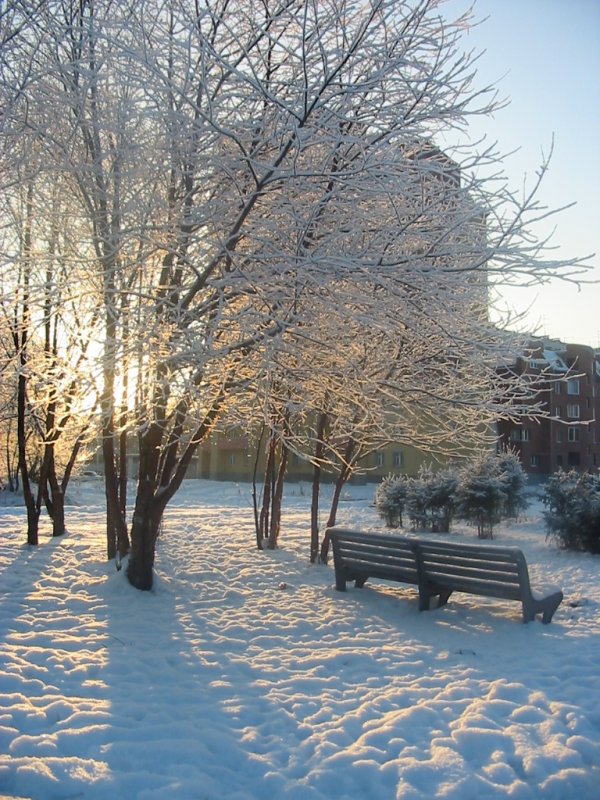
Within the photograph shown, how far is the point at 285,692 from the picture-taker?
4.65 m

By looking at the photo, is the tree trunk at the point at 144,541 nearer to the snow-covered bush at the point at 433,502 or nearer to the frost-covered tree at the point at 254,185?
the frost-covered tree at the point at 254,185

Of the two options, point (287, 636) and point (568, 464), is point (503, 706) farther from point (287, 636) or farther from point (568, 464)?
point (568, 464)

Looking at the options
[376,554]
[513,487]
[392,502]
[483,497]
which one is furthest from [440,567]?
[392,502]

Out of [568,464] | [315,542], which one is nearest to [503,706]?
[315,542]

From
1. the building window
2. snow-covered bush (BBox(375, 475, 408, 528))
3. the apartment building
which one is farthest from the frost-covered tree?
the building window

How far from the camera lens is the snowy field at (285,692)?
3.41 meters

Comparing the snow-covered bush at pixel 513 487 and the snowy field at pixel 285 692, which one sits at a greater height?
the snow-covered bush at pixel 513 487

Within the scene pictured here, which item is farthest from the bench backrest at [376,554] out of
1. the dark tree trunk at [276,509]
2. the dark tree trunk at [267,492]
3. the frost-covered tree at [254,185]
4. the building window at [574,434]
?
the building window at [574,434]

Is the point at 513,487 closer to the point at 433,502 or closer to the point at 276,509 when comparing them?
the point at 433,502

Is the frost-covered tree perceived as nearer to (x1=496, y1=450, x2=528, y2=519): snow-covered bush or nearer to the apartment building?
(x1=496, y1=450, x2=528, y2=519): snow-covered bush

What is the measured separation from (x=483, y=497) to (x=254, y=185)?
10087mm

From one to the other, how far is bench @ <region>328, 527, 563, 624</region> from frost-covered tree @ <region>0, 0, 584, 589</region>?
1801mm

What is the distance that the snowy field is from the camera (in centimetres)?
341

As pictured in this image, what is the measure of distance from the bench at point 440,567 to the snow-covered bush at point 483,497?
7087mm
